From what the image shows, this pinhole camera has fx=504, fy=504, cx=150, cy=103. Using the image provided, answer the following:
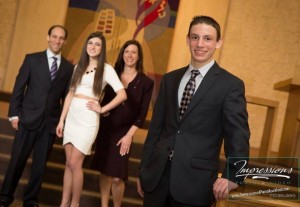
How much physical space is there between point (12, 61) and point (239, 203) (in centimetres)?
830

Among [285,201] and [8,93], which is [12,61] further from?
[285,201]

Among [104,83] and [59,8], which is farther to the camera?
[59,8]

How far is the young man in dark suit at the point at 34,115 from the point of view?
496 cm

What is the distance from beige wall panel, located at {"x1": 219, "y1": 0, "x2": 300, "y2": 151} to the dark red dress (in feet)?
16.3

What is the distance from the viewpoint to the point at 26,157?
5.02 m

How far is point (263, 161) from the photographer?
82.4 inches

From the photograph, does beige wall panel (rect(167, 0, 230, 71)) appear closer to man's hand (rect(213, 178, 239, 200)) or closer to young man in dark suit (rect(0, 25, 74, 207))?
young man in dark suit (rect(0, 25, 74, 207))

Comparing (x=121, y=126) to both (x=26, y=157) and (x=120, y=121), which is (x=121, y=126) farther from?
(x=26, y=157)

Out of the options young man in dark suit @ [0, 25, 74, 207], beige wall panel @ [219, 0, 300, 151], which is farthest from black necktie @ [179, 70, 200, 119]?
beige wall panel @ [219, 0, 300, 151]

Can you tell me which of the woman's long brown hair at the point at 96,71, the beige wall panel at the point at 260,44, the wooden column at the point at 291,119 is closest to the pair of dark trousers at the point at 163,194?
the woman's long brown hair at the point at 96,71

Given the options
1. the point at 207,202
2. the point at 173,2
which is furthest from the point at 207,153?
the point at 173,2

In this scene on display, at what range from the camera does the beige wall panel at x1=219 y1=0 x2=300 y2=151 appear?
977cm

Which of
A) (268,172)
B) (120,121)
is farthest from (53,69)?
(268,172)

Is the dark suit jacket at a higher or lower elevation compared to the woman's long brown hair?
lower
